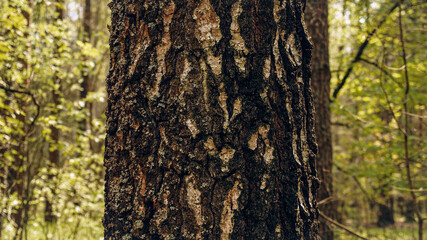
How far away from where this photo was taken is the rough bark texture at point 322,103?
10.9 ft

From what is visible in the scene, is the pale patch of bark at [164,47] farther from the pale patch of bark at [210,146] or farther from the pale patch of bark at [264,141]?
the pale patch of bark at [264,141]

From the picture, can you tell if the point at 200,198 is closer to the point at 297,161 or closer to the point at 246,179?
the point at 246,179

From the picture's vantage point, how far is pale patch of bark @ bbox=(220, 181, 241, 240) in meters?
0.92

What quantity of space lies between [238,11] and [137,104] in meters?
0.45

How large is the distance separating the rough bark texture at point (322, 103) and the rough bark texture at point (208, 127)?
7.98 feet

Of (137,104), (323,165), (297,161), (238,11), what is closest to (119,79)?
(137,104)

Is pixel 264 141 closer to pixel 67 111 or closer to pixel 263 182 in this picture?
pixel 263 182

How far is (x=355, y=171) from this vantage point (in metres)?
6.14

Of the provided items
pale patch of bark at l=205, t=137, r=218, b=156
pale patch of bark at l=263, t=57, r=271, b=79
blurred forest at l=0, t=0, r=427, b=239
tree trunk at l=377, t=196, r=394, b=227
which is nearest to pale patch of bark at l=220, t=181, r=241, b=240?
pale patch of bark at l=205, t=137, r=218, b=156

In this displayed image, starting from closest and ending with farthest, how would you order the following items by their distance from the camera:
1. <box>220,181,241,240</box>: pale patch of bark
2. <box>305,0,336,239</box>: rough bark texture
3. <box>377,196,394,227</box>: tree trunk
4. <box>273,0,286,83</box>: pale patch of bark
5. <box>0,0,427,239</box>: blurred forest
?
<box>220,181,241,240</box>: pale patch of bark, <box>273,0,286,83</box>: pale patch of bark, <box>305,0,336,239</box>: rough bark texture, <box>0,0,427,239</box>: blurred forest, <box>377,196,394,227</box>: tree trunk

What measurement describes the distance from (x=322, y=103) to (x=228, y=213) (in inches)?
110

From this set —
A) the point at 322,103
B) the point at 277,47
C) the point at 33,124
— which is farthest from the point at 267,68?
the point at 33,124

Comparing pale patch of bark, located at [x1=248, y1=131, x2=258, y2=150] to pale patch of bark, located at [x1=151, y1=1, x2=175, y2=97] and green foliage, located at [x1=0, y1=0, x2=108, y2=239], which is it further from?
green foliage, located at [x1=0, y1=0, x2=108, y2=239]

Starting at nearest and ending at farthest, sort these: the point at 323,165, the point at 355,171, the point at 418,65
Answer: the point at 323,165 < the point at 418,65 < the point at 355,171
